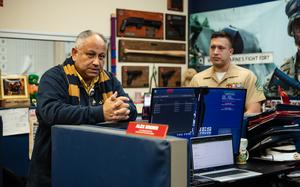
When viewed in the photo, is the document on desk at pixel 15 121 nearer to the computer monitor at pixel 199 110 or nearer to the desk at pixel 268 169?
the computer monitor at pixel 199 110

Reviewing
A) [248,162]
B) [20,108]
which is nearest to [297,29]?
[248,162]

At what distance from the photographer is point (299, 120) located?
257 centimetres

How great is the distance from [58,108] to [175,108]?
0.55 meters

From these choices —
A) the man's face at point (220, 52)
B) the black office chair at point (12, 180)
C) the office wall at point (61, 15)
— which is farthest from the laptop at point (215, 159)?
the office wall at point (61, 15)

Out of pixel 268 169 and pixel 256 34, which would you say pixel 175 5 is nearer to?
pixel 256 34

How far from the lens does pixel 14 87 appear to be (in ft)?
12.4

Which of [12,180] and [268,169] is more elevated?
[268,169]

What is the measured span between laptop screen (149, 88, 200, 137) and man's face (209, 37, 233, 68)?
140cm

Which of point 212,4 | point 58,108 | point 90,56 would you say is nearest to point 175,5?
point 212,4

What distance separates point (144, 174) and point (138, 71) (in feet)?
12.1

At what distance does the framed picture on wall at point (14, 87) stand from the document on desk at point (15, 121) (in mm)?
124

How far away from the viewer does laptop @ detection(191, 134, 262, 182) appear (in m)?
2.05

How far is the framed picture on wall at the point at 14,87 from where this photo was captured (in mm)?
3697

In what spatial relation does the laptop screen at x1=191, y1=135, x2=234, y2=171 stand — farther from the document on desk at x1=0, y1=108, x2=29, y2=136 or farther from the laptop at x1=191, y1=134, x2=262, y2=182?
the document on desk at x1=0, y1=108, x2=29, y2=136
